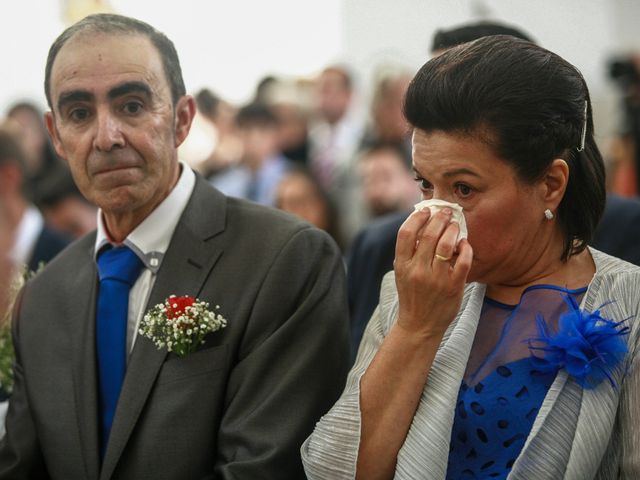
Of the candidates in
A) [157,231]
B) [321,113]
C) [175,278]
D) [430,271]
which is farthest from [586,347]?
[321,113]

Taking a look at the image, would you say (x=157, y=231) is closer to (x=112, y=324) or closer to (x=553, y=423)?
(x=112, y=324)

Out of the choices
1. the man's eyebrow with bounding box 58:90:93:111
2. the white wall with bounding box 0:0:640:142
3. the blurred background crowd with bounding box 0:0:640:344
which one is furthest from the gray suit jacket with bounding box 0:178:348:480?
the white wall with bounding box 0:0:640:142

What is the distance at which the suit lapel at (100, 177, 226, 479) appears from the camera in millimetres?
2898

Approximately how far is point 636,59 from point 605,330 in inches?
167

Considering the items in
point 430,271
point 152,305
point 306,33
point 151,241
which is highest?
point 430,271

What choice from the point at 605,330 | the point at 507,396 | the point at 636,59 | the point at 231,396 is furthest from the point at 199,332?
the point at 636,59

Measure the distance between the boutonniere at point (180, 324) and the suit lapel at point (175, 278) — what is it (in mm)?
61

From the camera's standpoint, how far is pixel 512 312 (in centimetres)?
259

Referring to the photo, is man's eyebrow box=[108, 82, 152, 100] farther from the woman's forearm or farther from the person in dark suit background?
the person in dark suit background

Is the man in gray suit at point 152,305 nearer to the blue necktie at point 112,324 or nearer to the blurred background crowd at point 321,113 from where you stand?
the blue necktie at point 112,324

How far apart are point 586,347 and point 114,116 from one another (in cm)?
155

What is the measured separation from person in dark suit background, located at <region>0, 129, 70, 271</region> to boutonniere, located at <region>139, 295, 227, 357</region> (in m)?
2.12

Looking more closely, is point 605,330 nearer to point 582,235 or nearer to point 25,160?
point 582,235

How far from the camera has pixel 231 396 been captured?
9.60ft
